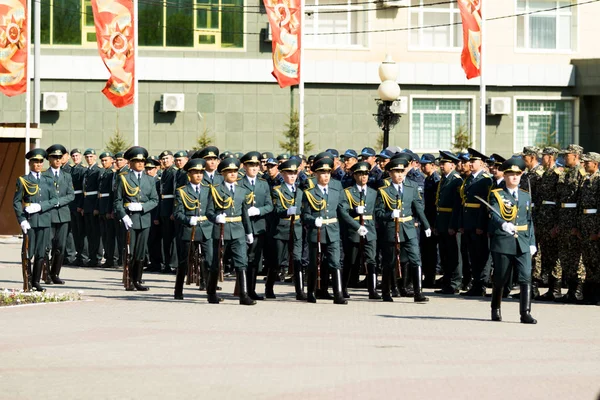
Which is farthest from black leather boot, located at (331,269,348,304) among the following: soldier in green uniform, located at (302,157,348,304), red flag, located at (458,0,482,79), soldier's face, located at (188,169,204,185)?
red flag, located at (458,0,482,79)

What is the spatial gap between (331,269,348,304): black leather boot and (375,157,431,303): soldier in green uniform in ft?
2.49

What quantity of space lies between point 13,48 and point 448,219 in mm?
12955

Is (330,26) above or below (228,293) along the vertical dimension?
above

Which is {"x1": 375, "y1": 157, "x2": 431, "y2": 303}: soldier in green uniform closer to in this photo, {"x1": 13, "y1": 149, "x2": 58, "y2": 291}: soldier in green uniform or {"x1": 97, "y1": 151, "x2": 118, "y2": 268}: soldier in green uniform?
{"x1": 13, "y1": 149, "x2": 58, "y2": 291}: soldier in green uniform

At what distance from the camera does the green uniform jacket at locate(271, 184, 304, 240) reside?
18859mm

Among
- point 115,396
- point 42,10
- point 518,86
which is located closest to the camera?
point 115,396

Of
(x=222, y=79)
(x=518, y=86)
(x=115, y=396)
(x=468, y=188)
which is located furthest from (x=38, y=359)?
(x=518, y=86)

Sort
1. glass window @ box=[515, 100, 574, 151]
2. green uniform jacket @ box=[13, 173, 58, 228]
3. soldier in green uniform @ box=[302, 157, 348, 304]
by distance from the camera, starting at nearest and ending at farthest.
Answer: soldier in green uniform @ box=[302, 157, 348, 304], green uniform jacket @ box=[13, 173, 58, 228], glass window @ box=[515, 100, 574, 151]

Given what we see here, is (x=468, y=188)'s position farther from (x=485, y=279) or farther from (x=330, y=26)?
(x=330, y=26)

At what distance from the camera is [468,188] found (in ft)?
63.8

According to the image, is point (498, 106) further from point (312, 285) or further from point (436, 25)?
point (312, 285)

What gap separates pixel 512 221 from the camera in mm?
16266

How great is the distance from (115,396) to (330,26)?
30.5 m

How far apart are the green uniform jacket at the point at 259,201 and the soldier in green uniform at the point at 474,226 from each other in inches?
112
